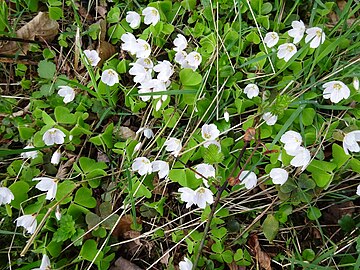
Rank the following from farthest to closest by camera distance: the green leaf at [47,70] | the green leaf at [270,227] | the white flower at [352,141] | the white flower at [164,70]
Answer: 1. the green leaf at [47,70]
2. the white flower at [164,70]
3. the green leaf at [270,227]
4. the white flower at [352,141]

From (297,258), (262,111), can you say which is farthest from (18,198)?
(297,258)

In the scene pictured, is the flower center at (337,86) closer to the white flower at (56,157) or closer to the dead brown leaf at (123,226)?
the dead brown leaf at (123,226)

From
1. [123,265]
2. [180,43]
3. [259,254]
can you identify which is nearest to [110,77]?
[180,43]

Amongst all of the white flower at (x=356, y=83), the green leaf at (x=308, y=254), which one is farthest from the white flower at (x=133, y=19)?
the green leaf at (x=308, y=254)

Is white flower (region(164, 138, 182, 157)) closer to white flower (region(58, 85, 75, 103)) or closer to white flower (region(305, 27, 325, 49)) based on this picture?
white flower (region(58, 85, 75, 103))

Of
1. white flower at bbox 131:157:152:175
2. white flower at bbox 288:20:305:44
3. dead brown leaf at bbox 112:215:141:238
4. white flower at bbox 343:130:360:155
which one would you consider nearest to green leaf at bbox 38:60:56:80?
white flower at bbox 131:157:152:175

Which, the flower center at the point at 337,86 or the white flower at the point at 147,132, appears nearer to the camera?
the flower center at the point at 337,86

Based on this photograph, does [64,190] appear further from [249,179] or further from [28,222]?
[249,179]
